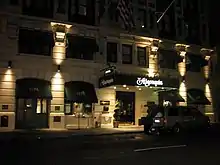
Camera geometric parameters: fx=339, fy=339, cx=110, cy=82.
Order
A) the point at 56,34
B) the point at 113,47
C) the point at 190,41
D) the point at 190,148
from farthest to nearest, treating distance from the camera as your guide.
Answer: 1. the point at 190,41
2. the point at 113,47
3. the point at 56,34
4. the point at 190,148

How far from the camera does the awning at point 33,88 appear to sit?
25609 millimetres

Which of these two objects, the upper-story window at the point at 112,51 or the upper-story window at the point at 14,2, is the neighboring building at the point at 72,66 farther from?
the upper-story window at the point at 14,2

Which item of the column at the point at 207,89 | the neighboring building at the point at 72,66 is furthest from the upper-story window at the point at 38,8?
the column at the point at 207,89

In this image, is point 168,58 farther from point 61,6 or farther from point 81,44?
point 61,6

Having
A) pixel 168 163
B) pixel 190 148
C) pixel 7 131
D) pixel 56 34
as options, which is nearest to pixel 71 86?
pixel 56 34

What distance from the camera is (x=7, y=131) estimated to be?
24.7 m

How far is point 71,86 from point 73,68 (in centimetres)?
156

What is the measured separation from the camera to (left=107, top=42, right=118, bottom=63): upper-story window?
30703mm

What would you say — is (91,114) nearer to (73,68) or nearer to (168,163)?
(73,68)

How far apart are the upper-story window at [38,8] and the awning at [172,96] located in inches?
522

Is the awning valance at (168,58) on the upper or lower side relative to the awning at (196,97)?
upper

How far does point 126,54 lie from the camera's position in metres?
31.8

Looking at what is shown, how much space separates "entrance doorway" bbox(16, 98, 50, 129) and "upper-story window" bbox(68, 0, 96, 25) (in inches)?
298

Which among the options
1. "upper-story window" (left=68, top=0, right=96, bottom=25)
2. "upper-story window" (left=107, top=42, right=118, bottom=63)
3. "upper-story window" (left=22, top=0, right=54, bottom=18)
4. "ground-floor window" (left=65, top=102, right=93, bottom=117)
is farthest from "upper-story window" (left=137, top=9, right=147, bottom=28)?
"ground-floor window" (left=65, top=102, right=93, bottom=117)
